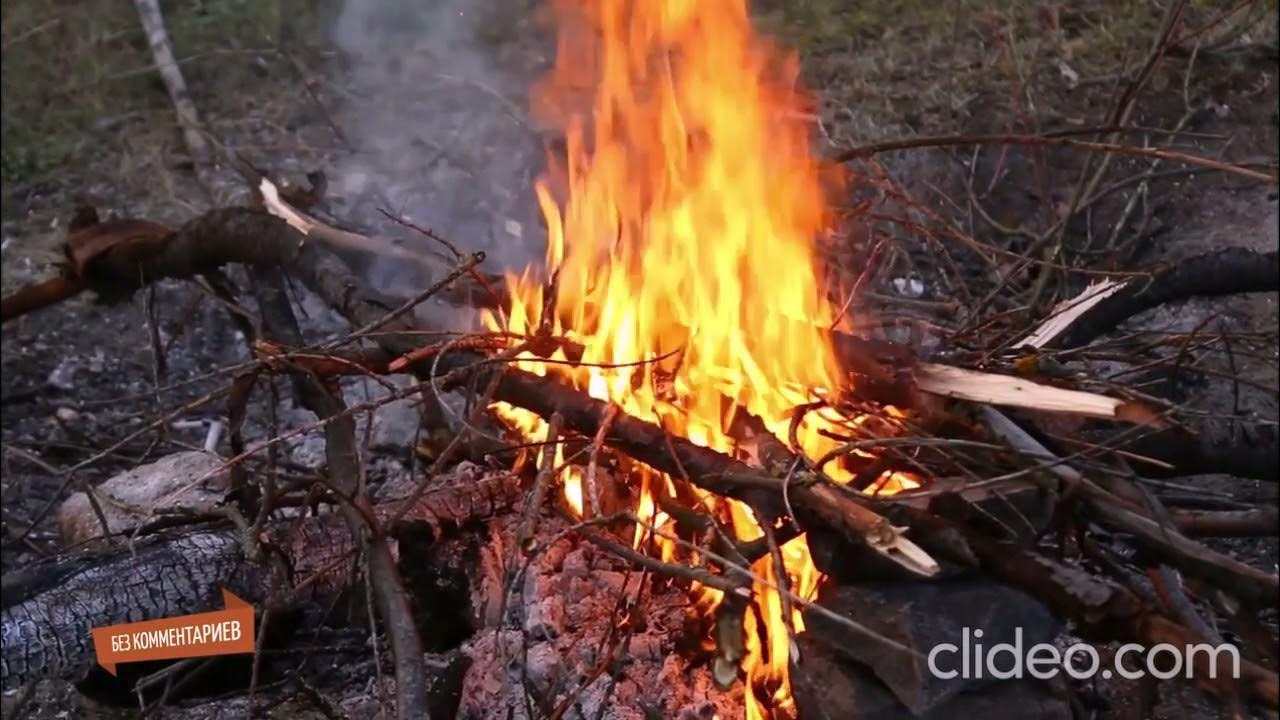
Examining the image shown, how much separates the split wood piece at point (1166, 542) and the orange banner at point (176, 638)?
1804mm

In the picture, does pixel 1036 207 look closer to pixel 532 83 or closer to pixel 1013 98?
pixel 1013 98

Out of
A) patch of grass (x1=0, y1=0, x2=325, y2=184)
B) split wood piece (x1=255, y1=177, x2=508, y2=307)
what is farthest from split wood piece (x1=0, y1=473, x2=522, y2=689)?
patch of grass (x1=0, y1=0, x2=325, y2=184)

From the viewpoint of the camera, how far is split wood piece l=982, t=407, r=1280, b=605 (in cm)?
183

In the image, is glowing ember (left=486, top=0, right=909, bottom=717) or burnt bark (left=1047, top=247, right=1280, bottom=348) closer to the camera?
glowing ember (left=486, top=0, right=909, bottom=717)

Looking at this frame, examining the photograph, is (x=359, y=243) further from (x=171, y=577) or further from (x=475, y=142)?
(x=475, y=142)

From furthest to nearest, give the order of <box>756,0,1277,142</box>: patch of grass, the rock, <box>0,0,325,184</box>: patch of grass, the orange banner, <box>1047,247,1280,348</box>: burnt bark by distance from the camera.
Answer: <box>0,0,325,184</box>: patch of grass < <box>756,0,1277,142</box>: patch of grass < the rock < <box>1047,247,1280,348</box>: burnt bark < the orange banner

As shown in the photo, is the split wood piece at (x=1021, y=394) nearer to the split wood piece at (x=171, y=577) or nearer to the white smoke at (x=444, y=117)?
the split wood piece at (x=171, y=577)

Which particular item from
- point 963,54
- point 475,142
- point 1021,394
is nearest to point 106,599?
point 1021,394

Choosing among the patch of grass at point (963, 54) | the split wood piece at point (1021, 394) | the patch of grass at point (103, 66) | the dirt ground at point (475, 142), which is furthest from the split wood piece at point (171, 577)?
the patch of grass at point (103, 66)

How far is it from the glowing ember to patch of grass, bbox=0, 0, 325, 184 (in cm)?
396

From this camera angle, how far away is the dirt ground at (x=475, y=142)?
435cm

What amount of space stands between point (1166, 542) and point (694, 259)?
4.24ft

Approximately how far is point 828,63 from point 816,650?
4386 millimetres

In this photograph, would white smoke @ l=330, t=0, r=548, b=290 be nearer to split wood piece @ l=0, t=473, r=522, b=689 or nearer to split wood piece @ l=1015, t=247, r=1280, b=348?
split wood piece @ l=0, t=473, r=522, b=689
